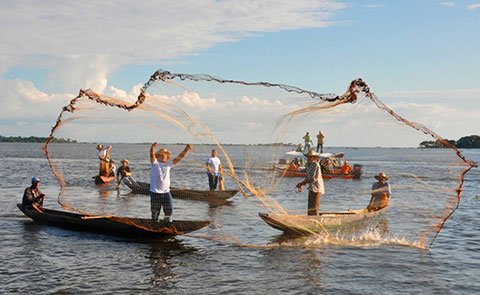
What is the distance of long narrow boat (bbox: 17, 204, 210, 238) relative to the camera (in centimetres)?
1330

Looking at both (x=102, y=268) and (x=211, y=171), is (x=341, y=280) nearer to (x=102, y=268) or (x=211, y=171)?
(x=102, y=268)

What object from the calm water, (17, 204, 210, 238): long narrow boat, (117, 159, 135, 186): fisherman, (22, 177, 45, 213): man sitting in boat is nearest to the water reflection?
the calm water

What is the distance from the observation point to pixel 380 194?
54.3ft

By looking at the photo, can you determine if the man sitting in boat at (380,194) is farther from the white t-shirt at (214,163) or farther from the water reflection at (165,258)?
the white t-shirt at (214,163)

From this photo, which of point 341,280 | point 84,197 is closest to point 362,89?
point 341,280

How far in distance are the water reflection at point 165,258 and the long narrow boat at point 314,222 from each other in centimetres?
230

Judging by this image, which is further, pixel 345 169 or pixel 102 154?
pixel 345 169

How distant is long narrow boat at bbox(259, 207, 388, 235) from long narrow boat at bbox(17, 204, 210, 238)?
1875 mm

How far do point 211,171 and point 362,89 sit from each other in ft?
36.1

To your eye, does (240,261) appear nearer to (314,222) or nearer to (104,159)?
(314,222)

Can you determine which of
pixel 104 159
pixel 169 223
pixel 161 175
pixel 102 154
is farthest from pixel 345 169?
pixel 161 175

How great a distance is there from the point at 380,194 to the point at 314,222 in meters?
3.41

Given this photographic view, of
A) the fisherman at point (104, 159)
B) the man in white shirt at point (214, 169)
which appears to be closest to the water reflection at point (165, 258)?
the man in white shirt at point (214, 169)

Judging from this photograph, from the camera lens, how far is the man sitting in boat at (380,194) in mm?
16406
